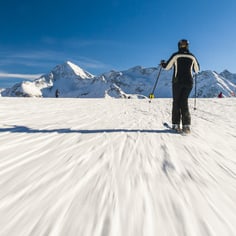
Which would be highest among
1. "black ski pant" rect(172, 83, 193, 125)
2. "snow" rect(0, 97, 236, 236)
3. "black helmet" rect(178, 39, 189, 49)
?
"black helmet" rect(178, 39, 189, 49)

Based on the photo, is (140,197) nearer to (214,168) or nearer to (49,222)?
(49,222)

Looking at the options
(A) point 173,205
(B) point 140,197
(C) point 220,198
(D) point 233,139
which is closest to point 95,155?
(B) point 140,197

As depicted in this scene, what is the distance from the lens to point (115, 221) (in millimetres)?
1423

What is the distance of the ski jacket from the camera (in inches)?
190

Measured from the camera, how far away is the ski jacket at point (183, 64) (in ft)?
15.8

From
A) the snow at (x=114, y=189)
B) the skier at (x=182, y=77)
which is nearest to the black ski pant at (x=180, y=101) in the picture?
the skier at (x=182, y=77)

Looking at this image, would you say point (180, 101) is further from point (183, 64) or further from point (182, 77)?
point (183, 64)

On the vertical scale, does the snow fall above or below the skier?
below

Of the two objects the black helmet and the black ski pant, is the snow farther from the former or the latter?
the black helmet

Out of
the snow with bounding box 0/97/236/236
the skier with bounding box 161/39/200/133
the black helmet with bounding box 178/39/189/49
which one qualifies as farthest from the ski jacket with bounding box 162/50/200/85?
the snow with bounding box 0/97/236/236

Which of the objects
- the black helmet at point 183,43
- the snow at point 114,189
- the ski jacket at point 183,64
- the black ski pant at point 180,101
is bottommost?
the snow at point 114,189

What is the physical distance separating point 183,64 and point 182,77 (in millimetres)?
312

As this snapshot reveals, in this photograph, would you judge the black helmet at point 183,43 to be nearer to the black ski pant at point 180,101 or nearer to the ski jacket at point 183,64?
the ski jacket at point 183,64

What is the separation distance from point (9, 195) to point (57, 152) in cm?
123
